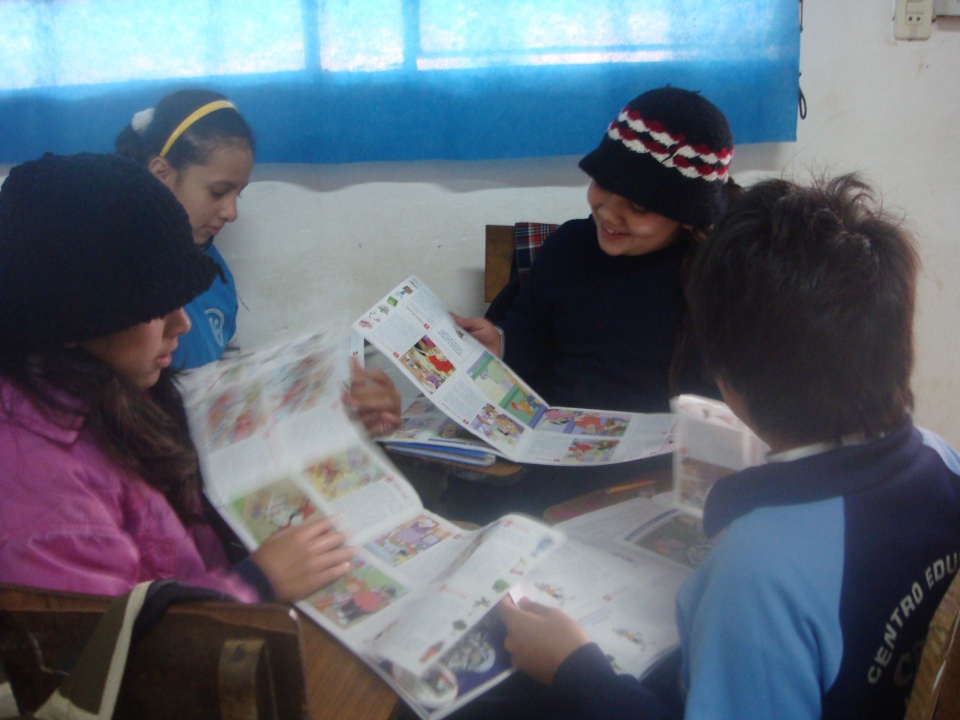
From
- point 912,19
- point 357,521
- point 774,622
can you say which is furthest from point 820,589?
point 912,19

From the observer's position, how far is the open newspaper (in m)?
1.17

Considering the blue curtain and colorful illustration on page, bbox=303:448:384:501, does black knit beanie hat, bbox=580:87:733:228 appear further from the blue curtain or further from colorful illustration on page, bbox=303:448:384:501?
colorful illustration on page, bbox=303:448:384:501

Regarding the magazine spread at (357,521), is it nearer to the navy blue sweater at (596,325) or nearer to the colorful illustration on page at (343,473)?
the colorful illustration on page at (343,473)

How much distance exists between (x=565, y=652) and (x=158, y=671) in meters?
0.37

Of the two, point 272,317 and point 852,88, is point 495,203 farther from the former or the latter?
point 852,88

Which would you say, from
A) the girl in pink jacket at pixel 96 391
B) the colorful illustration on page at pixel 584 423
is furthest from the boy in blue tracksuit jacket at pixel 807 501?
the colorful illustration on page at pixel 584 423

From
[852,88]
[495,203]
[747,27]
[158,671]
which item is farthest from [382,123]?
[158,671]

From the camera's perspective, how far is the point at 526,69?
1698mm

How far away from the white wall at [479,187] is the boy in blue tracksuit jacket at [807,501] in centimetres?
119

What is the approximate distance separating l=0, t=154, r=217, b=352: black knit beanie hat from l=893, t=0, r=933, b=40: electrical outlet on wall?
1847mm

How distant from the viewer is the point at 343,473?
0.96 metres

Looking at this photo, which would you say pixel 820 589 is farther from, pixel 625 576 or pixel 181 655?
pixel 181 655

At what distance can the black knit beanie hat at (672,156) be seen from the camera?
4.16ft

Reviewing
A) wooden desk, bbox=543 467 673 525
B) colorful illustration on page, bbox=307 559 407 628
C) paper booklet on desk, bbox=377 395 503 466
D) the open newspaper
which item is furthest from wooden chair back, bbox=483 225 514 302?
colorful illustration on page, bbox=307 559 407 628
